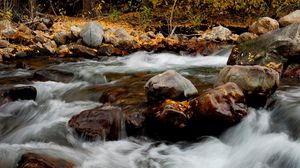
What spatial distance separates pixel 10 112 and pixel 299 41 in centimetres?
555

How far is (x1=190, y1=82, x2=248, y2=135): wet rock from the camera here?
5.64 meters

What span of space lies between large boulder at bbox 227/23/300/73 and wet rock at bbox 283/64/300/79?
4.3 inches

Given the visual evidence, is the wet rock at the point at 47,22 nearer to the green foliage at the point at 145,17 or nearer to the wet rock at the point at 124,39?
the wet rock at the point at 124,39

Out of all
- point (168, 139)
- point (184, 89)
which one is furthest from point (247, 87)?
point (168, 139)

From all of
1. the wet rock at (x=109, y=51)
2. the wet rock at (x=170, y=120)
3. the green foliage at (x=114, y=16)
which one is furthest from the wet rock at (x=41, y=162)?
the green foliage at (x=114, y=16)

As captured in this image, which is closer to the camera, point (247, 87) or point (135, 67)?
point (247, 87)

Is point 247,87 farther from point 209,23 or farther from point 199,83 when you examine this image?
point 209,23

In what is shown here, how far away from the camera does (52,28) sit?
13.6 metres

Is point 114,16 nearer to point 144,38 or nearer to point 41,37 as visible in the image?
point 144,38

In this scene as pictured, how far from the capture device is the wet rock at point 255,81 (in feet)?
20.1

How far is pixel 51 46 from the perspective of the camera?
11.7m

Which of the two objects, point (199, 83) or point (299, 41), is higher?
point (299, 41)

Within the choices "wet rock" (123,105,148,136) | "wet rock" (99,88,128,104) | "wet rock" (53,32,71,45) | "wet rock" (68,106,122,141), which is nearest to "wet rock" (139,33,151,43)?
"wet rock" (53,32,71,45)

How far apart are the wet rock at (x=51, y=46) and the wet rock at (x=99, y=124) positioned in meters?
5.88
